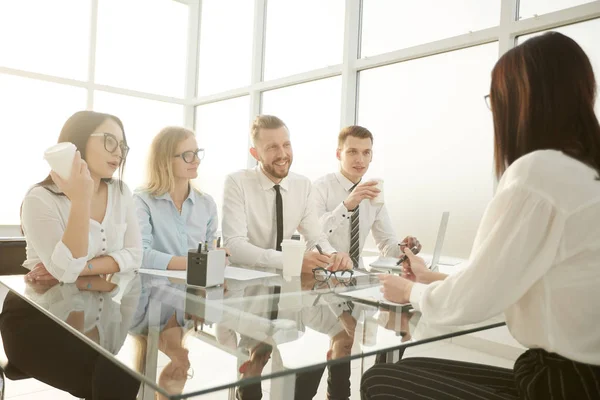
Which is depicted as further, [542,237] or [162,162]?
[162,162]

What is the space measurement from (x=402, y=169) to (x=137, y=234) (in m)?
2.63

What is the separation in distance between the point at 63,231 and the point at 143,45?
5.25m

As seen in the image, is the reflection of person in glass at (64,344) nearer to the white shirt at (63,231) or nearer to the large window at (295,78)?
the white shirt at (63,231)

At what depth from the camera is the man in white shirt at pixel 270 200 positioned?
2.47 m

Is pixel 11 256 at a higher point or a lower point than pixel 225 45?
lower

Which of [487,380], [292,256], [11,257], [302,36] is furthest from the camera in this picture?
[302,36]

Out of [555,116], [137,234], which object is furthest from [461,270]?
[137,234]

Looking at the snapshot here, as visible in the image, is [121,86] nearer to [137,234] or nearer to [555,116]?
[137,234]

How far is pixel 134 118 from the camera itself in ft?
20.4

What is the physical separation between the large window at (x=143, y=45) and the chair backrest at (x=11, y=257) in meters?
4.34

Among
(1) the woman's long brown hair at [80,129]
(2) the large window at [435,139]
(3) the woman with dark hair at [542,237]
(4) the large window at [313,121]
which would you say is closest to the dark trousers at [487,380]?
(3) the woman with dark hair at [542,237]

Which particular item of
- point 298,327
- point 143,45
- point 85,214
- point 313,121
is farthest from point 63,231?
point 143,45

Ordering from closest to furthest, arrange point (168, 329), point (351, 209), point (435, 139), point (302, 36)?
point (168, 329) → point (351, 209) → point (435, 139) → point (302, 36)

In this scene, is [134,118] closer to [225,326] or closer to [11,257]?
[11,257]
